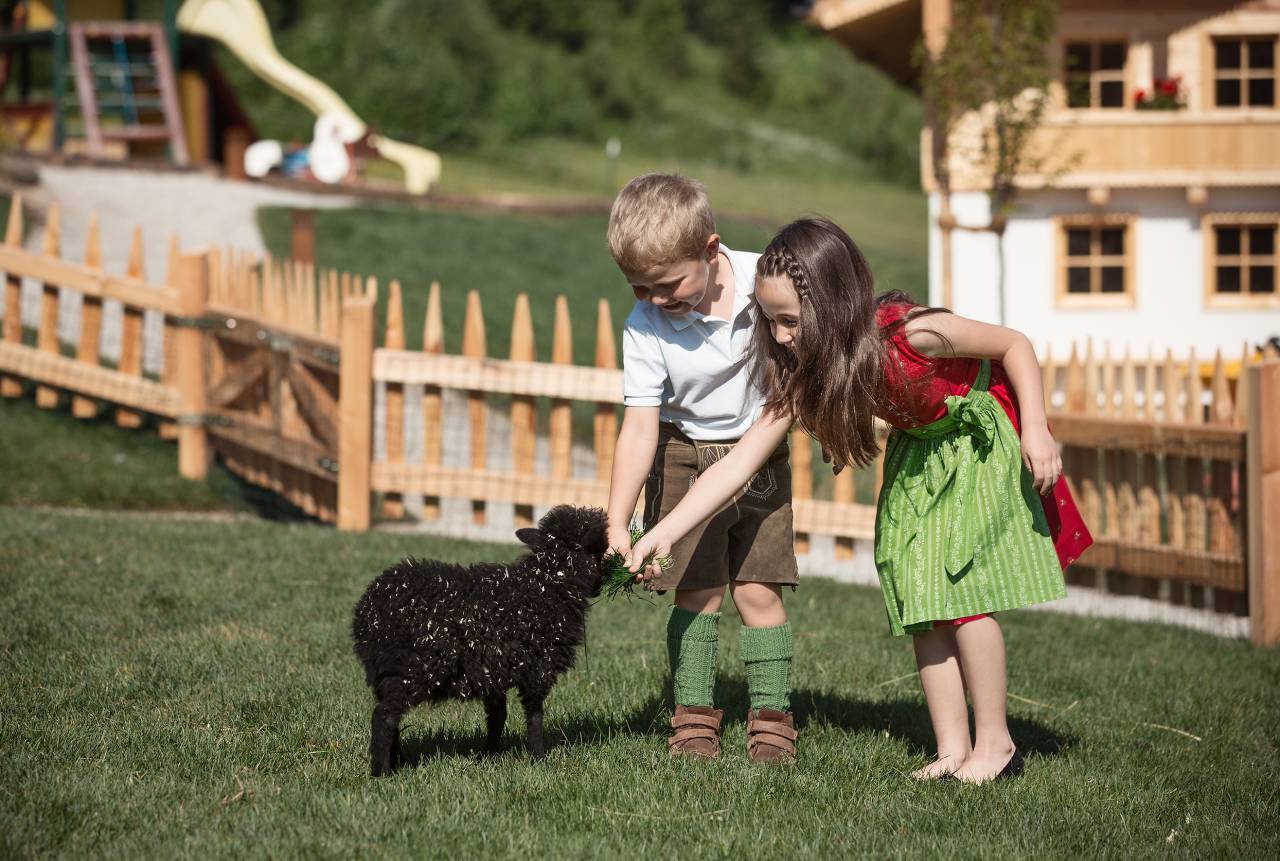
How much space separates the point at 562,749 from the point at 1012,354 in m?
1.69

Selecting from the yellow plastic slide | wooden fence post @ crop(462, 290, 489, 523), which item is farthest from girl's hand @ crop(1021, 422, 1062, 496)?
the yellow plastic slide

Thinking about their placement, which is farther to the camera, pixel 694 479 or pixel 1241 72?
pixel 1241 72

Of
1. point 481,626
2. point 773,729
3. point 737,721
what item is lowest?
point 737,721

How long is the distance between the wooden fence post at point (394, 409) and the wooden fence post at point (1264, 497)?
4.48 m

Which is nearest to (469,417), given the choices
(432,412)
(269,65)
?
(432,412)

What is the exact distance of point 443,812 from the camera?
3295mm

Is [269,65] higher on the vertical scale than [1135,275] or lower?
higher

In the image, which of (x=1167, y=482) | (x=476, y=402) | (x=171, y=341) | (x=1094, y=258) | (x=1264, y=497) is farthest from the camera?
(x=1094, y=258)

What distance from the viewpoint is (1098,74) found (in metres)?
16.0

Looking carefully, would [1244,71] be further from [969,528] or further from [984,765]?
[984,765]

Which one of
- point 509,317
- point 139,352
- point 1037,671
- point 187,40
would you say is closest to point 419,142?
point 187,40

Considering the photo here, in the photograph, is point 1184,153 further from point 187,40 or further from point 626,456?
point 187,40

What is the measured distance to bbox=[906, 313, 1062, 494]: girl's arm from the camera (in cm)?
359

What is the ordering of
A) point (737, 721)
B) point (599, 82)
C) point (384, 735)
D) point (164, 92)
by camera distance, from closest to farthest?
point (384, 735), point (737, 721), point (164, 92), point (599, 82)
